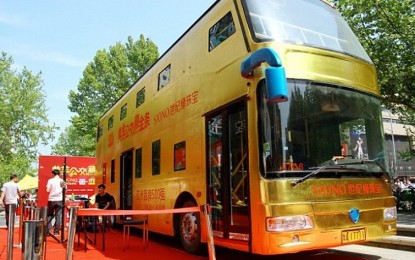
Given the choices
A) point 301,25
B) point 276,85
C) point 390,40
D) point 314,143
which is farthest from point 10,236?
point 390,40

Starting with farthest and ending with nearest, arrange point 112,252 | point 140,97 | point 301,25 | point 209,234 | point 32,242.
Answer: point 140,97, point 112,252, point 301,25, point 209,234, point 32,242

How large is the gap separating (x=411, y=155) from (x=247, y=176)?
70.2 feet

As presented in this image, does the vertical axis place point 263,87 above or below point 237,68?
below

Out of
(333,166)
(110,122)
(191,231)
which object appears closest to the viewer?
(333,166)

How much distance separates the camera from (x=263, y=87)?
5.35 metres

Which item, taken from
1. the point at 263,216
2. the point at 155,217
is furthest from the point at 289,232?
the point at 155,217

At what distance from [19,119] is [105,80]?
1197 cm

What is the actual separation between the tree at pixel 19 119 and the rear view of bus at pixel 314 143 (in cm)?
3614

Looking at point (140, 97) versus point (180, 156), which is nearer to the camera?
point (180, 156)

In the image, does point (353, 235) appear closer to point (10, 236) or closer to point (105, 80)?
point (10, 236)

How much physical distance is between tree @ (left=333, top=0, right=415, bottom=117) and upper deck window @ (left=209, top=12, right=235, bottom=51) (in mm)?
11362

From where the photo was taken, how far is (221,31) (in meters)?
6.68

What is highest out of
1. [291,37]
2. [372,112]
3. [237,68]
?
[291,37]

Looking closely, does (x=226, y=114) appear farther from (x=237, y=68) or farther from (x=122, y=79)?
(x=122, y=79)
